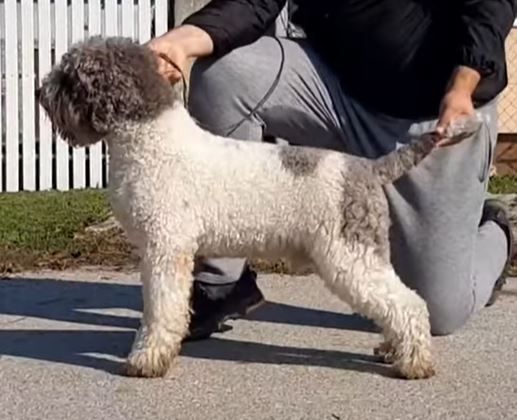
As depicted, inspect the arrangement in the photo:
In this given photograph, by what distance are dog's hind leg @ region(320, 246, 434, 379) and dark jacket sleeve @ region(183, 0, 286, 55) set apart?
3.53 feet

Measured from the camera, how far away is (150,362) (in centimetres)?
503

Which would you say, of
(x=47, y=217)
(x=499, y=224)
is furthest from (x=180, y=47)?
(x=47, y=217)

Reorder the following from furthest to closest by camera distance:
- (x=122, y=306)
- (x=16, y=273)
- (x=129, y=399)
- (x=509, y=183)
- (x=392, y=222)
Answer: (x=509, y=183) → (x=16, y=273) → (x=122, y=306) → (x=392, y=222) → (x=129, y=399)

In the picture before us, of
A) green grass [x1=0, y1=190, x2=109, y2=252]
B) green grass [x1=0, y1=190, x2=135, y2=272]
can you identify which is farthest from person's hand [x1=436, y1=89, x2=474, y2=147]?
green grass [x1=0, y1=190, x2=109, y2=252]

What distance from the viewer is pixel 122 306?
638 cm

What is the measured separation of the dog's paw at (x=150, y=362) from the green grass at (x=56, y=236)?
199 centimetres

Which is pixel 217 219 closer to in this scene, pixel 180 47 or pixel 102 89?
pixel 102 89

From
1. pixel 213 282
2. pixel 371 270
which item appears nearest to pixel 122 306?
pixel 213 282

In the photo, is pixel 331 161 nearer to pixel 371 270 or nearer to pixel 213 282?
pixel 371 270

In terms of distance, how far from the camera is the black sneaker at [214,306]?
569 cm

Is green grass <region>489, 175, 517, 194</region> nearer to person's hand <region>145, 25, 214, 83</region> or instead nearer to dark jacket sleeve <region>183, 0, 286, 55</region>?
dark jacket sleeve <region>183, 0, 286, 55</region>

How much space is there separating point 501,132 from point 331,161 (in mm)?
6688

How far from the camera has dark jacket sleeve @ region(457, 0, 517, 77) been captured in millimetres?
5297

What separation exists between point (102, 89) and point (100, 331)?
4.50 ft
